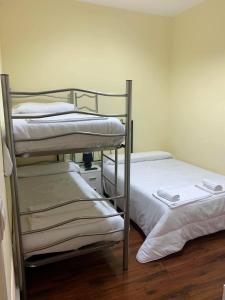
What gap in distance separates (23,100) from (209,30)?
8.94 feet

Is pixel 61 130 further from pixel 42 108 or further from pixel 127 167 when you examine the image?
pixel 42 108

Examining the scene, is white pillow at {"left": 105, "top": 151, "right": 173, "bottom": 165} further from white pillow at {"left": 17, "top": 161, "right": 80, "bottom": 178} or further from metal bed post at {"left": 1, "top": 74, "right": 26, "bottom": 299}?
metal bed post at {"left": 1, "top": 74, "right": 26, "bottom": 299}

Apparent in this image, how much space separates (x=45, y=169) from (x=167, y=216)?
1.63 meters

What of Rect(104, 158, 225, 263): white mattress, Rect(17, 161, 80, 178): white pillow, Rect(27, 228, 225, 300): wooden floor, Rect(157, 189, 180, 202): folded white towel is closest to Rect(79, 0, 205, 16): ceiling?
Rect(17, 161, 80, 178): white pillow

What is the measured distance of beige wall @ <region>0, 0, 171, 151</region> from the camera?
10.2 ft

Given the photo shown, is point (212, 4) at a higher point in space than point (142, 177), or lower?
higher

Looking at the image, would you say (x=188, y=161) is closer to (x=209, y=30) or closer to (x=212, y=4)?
(x=209, y=30)

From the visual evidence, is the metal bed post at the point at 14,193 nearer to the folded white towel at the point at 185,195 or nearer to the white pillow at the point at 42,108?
the white pillow at the point at 42,108

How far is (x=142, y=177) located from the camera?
9.87ft

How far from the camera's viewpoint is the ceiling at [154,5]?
10.8 feet

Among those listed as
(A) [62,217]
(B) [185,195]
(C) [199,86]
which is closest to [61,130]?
(A) [62,217]

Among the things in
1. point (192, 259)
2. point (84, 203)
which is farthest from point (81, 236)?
point (192, 259)

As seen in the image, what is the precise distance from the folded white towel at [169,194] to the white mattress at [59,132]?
0.84m

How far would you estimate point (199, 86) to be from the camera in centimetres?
357
